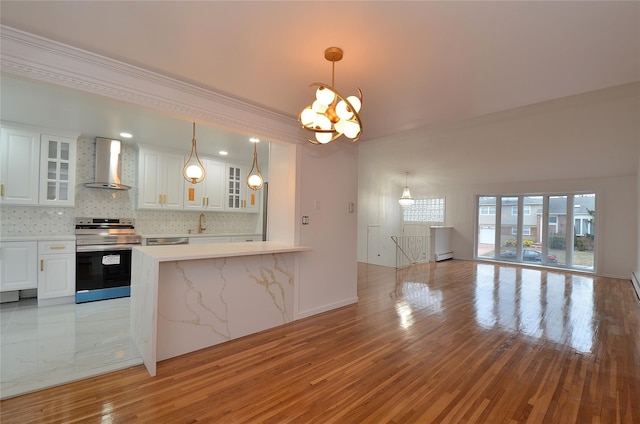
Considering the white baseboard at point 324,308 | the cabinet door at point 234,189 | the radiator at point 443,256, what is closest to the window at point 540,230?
the radiator at point 443,256

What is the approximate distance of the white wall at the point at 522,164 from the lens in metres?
4.90

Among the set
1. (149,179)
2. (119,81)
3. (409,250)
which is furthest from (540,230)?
(119,81)

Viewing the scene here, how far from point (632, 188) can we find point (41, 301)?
11194mm

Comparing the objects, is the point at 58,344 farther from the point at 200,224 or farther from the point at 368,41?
the point at 368,41

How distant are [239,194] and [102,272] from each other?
9.17 ft

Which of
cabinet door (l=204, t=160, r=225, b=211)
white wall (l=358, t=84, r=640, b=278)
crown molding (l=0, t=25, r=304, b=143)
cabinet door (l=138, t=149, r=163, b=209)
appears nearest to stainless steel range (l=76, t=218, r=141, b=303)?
cabinet door (l=138, t=149, r=163, b=209)

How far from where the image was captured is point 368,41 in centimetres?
200

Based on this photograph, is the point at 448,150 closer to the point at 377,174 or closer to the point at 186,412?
the point at 377,174

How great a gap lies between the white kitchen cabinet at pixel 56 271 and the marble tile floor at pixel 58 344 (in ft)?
0.57

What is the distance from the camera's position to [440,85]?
2.67 meters

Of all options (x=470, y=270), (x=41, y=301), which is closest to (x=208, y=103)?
(x=41, y=301)

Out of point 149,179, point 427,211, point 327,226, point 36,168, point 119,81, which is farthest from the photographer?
point 427,211

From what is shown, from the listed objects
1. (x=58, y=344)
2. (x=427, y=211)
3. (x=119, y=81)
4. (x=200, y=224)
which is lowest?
(x=58, y=344)

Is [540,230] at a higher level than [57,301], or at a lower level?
higher
